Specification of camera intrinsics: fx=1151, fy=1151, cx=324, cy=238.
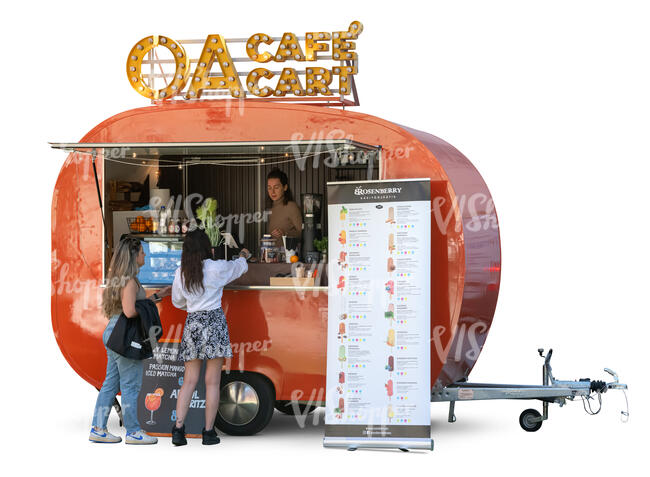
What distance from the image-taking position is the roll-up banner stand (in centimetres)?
1006

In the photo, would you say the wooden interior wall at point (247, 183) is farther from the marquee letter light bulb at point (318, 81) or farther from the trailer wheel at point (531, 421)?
the trailer wheel at point (531, 421)

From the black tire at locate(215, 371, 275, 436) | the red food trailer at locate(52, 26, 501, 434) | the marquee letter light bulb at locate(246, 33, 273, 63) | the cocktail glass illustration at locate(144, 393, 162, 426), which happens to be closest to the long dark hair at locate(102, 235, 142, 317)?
the red food trailer at locate(52, 26, 501, 434)

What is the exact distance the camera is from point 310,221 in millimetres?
11578

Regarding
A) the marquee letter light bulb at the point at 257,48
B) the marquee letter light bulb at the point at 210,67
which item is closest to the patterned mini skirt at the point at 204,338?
the marquee letter light bulb at the point at 210,67

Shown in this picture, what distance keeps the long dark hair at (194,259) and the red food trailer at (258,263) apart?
628mm

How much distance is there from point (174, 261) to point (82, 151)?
1.36 meters

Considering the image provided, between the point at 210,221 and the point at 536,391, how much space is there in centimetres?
353

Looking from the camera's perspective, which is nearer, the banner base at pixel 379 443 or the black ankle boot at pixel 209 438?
the banner base at pixel 379 443

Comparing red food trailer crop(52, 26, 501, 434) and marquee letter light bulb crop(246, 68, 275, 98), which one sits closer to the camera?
red food trailer crop(52, 26, 501, 434)

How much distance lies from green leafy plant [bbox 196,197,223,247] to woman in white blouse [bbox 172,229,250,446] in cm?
77

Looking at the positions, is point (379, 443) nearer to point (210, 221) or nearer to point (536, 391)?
point (536, 391)

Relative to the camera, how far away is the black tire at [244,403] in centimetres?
1073

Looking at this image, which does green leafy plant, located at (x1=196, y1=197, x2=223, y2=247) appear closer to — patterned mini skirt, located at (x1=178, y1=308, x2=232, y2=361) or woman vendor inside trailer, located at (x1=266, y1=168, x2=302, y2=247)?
woman vendor inside trailer, located at (x1=266, y1=168, x2=302, y2=247)

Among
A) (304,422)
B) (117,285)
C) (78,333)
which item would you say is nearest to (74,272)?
(78,333)
